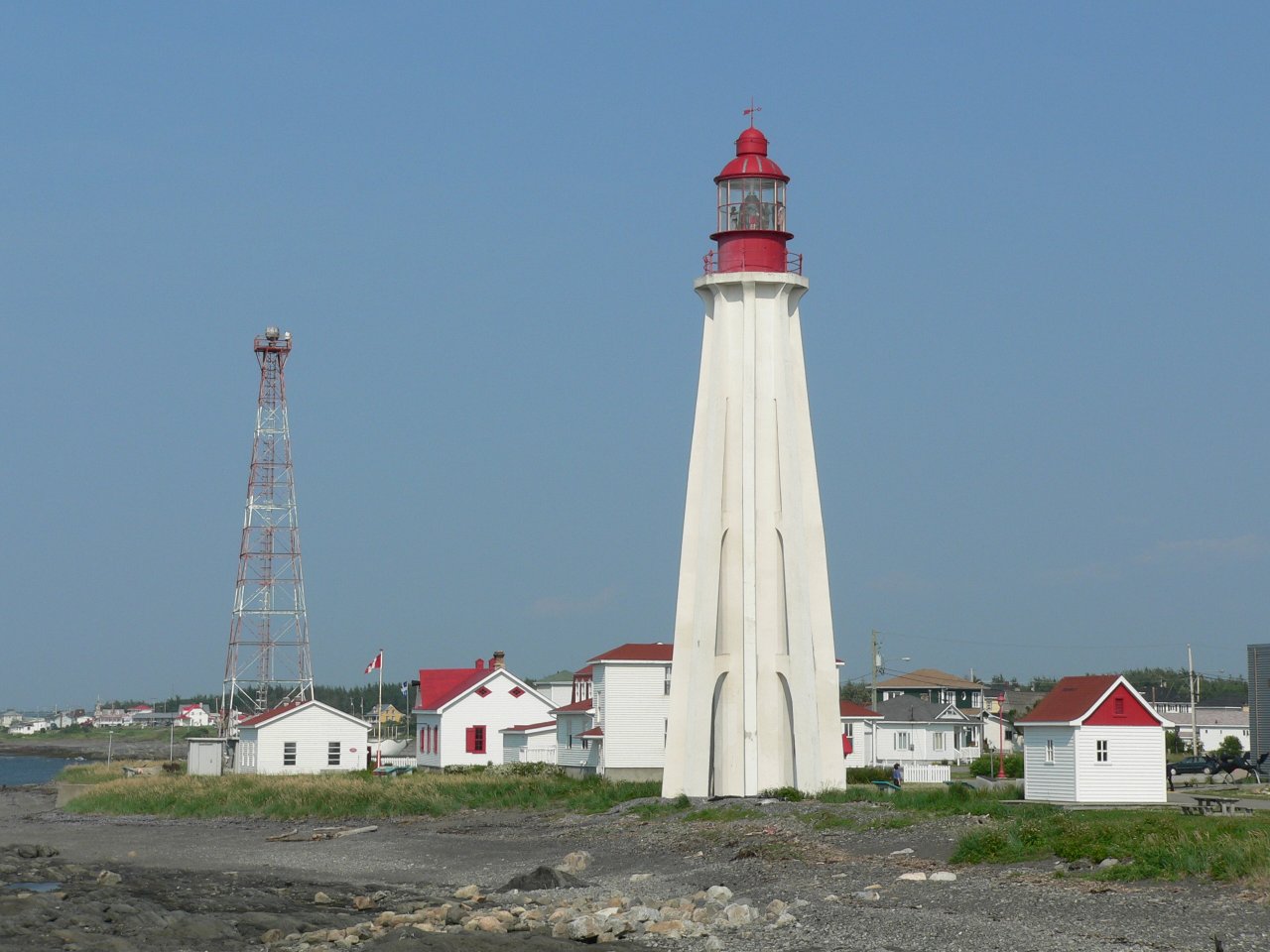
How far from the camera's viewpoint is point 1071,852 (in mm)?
27375

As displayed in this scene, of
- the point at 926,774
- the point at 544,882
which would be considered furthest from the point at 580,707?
the point at 544,882

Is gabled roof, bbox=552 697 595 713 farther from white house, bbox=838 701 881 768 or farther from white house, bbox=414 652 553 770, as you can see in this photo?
white house, bbox=838 701 881 768

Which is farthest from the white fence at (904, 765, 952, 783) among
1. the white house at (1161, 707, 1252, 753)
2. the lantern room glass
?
the white house at (1161, 707, 1252, 753)

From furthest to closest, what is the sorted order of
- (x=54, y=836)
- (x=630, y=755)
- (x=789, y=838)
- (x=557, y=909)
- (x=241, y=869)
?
(x=630, y=755), (x=54, y=836), (x=241, y=869), (x=789, y=838), (x=557, y=909)

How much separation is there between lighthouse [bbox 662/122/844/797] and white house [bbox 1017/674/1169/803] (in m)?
5.42

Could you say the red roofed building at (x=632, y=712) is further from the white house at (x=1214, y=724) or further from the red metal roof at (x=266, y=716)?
the white house at (x=1214, y=724)

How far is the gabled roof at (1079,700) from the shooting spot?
40.1 meters

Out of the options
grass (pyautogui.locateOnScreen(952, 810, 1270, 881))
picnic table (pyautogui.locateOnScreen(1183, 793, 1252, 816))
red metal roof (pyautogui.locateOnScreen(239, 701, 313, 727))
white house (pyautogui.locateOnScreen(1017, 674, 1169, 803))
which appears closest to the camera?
Answer: grass (pyautogui.locateOnScreen(952, 810, 1270, 881))

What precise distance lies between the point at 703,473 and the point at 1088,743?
1149cm

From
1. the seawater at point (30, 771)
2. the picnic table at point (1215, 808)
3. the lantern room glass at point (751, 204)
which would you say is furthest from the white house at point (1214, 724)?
the seawater at point (30, 771)

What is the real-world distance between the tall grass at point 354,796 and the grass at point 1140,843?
53.5 ft

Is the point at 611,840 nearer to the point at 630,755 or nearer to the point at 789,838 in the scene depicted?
the point at 789,838

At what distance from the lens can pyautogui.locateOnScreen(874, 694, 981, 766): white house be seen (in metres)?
76.8

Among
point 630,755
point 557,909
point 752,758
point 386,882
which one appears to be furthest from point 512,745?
point 557,909
